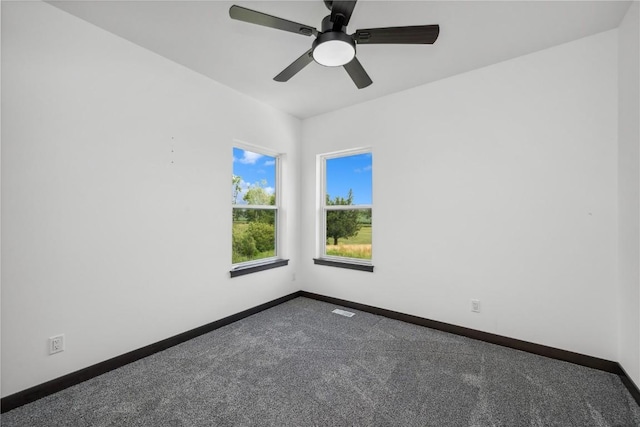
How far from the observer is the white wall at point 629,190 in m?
1.84

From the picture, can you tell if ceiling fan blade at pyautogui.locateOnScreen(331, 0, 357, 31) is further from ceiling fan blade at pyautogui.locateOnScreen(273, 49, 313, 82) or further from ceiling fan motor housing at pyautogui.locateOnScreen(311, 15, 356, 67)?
ceiling fan blade at pyautogui.locateOnScreen(273, 49, 313, 82)

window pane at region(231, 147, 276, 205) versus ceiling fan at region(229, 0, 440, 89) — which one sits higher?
ceiling fan at region(229, 0, 440, 89)

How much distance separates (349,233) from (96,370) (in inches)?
112

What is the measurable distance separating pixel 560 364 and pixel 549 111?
2089 millimetres

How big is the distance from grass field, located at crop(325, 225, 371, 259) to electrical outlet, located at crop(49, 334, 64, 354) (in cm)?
282

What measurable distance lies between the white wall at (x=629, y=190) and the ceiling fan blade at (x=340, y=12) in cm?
189

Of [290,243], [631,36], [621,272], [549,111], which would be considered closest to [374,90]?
[549,111]

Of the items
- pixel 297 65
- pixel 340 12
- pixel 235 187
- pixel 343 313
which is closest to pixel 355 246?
pixel 343 313

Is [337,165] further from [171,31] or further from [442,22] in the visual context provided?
[171,31]

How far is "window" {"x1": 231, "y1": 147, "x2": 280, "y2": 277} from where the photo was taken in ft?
11.0

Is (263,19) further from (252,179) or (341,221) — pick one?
(341,221)

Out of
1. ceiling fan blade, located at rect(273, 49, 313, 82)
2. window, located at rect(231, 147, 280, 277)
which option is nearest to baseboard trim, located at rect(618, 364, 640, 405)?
ceiling fan blade, located at rect(273, 49, 313, 82)

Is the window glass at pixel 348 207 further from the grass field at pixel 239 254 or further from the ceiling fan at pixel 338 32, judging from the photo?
the ceiling fan at pixel 338 32

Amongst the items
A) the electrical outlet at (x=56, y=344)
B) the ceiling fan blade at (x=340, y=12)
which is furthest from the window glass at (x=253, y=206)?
the ceiling fan blade at (x=340, y=12)
